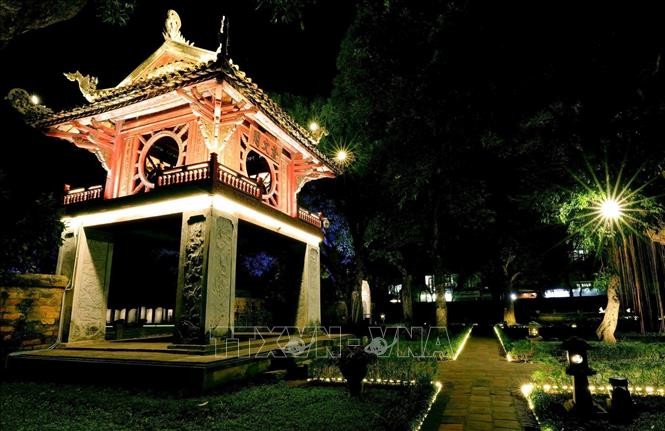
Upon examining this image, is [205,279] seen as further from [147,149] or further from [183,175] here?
[147,149]

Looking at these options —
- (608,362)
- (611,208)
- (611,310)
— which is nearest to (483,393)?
→ (608,362)


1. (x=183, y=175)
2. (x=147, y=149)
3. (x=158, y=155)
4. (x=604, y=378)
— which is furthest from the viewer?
(x=158, y=155)

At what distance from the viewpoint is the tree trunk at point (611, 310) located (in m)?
13.3

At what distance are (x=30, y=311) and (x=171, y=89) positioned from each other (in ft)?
21.6

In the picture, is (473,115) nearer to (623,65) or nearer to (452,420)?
(623,65)

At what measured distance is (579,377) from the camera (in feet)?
19.1

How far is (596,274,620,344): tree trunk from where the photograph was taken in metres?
13.3

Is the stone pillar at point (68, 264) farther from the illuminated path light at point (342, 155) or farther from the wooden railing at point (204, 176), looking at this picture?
the illuminated path light at point (342, 155)

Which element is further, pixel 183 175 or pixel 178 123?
pixel 178 123

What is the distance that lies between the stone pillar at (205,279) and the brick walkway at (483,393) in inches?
211

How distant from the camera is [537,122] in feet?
36.6

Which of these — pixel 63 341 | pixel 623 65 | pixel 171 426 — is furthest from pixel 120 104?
pixel 623 65

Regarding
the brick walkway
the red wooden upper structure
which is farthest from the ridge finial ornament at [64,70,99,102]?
the brick walkway

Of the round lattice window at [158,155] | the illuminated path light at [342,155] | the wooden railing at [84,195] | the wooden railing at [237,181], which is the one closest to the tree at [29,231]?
the wooden railing at [237,181]
